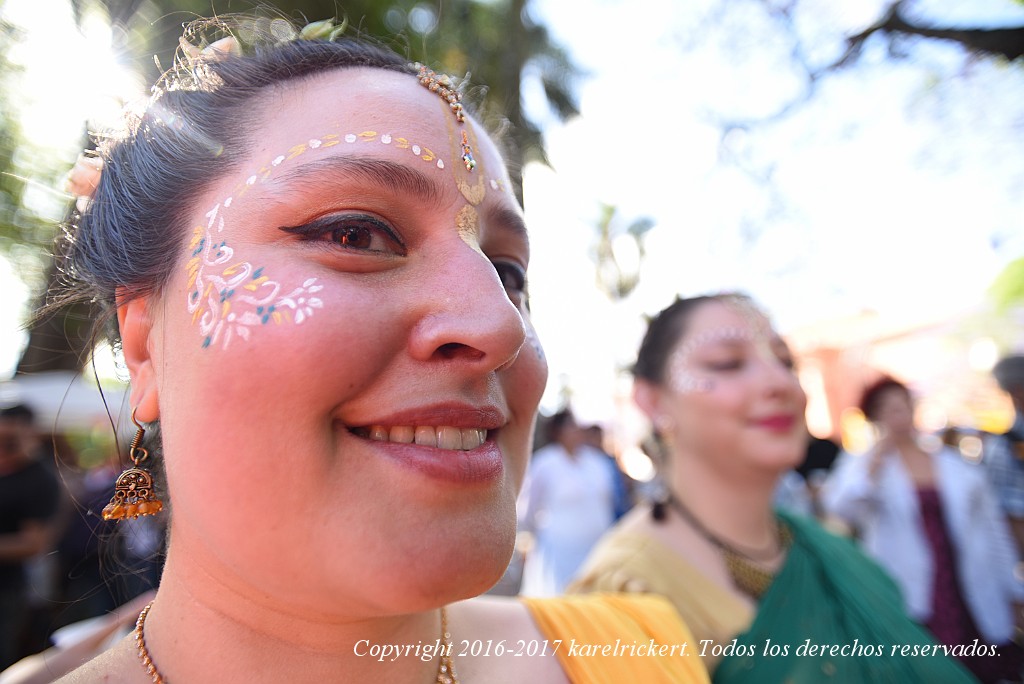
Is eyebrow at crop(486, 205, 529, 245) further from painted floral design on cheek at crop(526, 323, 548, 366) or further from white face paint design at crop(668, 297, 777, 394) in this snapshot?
white face paint design at crop(668, 297, 777, 394)

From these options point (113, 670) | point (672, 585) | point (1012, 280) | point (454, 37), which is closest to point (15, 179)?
point (113, 670)

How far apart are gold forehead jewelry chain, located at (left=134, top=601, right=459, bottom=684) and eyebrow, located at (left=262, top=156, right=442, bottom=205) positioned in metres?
0.85

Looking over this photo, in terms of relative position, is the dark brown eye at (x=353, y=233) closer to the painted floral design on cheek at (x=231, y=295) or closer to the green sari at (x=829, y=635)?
the painted floral design on cheek at (x=231, y=295)

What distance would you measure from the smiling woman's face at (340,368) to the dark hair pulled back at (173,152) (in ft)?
0.20

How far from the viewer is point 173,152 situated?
1182 mm

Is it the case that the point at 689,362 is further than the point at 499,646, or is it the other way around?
the point at 689,362

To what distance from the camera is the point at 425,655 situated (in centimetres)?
114

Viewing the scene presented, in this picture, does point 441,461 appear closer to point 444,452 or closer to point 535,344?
point 444,452

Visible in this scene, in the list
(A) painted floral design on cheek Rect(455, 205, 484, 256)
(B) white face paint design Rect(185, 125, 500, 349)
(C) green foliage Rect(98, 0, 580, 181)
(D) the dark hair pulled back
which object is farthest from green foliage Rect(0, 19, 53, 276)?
(A) painted floral design on cheek Rect(455, 205, 484, 256)

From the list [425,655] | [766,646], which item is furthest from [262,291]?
[766,646]

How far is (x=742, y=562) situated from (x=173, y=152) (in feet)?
7.03

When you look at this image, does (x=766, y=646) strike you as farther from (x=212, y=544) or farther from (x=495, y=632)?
(x=212, y=544)

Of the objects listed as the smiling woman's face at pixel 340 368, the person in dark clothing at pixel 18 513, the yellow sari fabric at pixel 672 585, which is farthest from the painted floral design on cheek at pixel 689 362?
the person in dark clothing at pixel 18 513

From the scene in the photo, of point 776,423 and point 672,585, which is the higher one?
point 776,423
